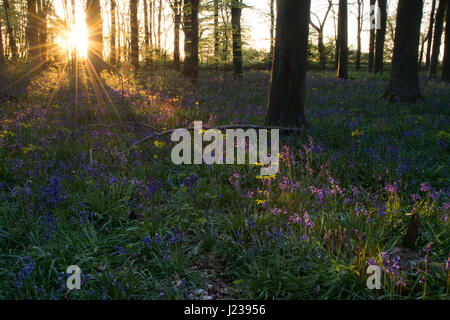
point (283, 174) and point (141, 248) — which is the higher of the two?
point (283, 174)

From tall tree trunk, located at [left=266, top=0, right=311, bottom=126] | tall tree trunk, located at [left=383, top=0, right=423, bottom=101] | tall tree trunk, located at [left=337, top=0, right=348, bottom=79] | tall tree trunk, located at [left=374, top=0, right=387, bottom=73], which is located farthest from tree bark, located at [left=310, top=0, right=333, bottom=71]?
tall tree trunk, located at [left=266, top=0, right=311, bottom=126]

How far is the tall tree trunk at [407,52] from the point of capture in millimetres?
10391

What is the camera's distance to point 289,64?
22.0ft

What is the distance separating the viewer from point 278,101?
22.9 feet

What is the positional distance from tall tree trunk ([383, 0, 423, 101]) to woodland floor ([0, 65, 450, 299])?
4979 millimetres

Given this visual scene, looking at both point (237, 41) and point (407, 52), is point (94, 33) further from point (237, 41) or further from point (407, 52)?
point (407, 52)

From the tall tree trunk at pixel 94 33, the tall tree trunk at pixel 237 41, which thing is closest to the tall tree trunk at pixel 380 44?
the tall tree trunk at pixel 237 41

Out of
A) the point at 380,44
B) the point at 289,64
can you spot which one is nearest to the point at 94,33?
the point at 289,64

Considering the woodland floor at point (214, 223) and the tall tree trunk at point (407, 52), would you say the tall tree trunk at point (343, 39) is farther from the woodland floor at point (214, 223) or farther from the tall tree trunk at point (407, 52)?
the woodland floor at point (214, 223)

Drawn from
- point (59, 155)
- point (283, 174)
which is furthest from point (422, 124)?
point (59, 155)

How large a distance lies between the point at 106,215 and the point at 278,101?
471 centimetres

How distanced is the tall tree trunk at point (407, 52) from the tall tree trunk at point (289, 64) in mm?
5795

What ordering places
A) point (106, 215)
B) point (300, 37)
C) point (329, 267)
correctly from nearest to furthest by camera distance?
point (329, 267)
point (106, 215)
point (300, 37)

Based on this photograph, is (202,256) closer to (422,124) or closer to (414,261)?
(414,261)
